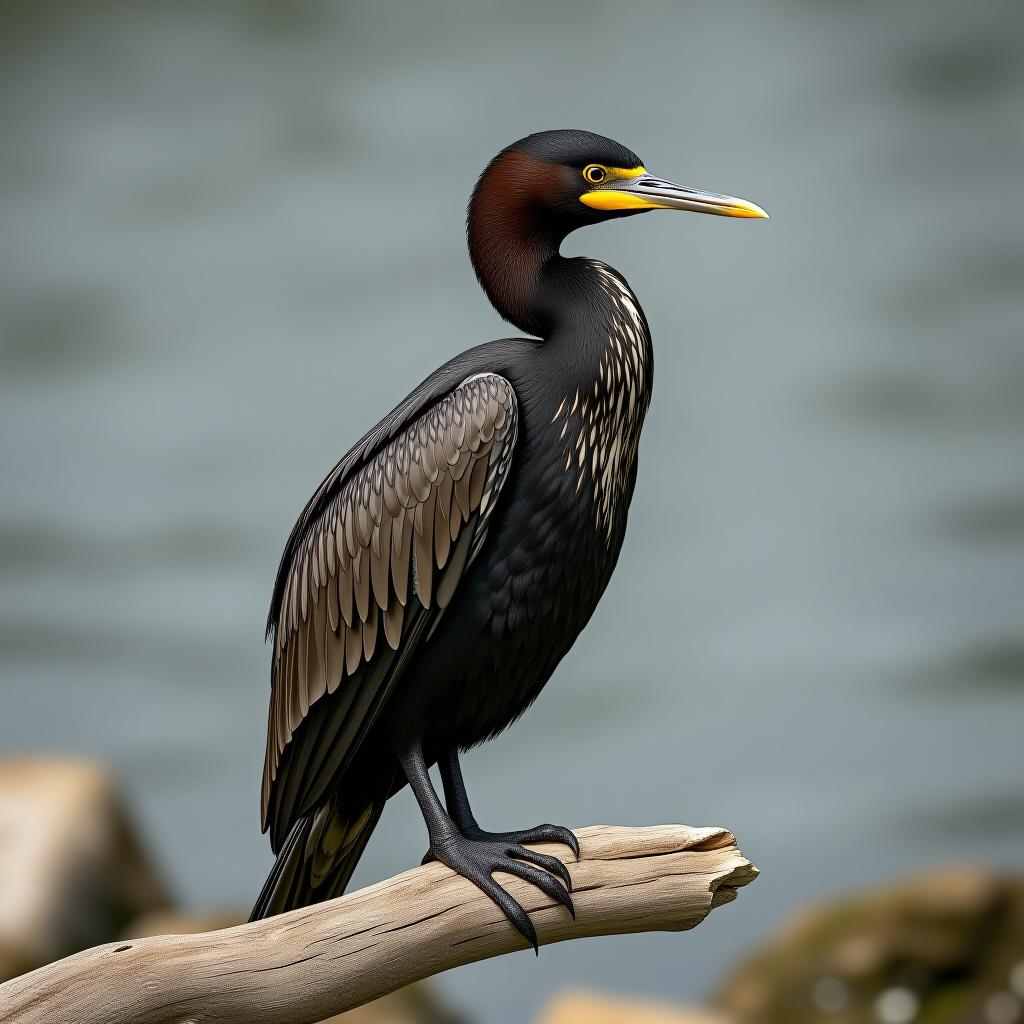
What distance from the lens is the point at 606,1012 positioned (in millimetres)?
6020

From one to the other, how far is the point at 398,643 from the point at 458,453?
0.37 m

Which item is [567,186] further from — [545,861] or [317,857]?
[317,857]

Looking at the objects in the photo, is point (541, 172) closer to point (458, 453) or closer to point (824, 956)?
point (458, 453)

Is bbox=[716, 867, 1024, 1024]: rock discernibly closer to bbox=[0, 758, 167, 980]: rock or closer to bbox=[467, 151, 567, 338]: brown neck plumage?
bbox=[0, 758, 167, 980]: rock

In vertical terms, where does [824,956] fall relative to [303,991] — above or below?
below

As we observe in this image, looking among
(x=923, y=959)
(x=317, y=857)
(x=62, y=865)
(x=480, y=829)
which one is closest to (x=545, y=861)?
(x=480, y=829)

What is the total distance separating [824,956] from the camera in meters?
6.65

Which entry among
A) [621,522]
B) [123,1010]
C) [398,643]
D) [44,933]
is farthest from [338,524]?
[44,933]

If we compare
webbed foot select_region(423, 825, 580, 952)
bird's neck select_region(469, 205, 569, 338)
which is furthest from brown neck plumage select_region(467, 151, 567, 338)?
webbed foot select_region(423, 825, 580, 952)

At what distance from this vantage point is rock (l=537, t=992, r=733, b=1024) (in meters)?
5.96

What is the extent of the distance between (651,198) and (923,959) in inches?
181

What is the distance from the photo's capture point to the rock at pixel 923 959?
6.41 m

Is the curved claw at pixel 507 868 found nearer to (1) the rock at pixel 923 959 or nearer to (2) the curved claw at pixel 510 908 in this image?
(2) the curved claw at pixel 510 908

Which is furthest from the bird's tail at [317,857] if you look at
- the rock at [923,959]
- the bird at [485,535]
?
the rock at [923,959]
